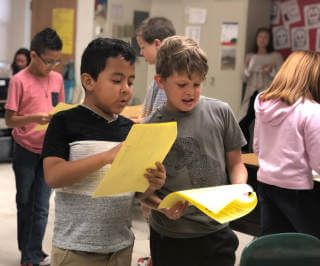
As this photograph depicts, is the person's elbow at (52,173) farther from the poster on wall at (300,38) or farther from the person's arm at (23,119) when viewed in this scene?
the poster on wall at (300,38)

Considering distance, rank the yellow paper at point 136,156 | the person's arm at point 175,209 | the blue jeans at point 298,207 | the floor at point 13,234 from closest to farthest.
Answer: the yellow paper at point 136,156 → the person's arm at point 175,209 → the blue jeans at point 298,207 → the floor at point 13,234

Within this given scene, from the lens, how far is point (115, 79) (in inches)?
62.7

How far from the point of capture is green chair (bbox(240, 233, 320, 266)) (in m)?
1.49

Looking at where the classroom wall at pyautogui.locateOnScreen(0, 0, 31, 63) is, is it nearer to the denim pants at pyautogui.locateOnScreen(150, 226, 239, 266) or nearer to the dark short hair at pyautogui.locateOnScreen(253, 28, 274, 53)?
the dark short hair at pyautogui.locateOnScreen(253, 28, 274, 53)

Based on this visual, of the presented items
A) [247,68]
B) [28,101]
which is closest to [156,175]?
[28,101]

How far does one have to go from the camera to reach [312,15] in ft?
20.6

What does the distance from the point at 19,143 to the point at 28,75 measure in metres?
0.41

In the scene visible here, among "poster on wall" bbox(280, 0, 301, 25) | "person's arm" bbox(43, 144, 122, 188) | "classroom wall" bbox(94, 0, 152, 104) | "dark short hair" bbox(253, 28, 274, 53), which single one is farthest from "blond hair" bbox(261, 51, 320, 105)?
"classroom wall" bbox(94, 0, 152, 104)

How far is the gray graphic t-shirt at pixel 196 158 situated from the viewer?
1.76 meters

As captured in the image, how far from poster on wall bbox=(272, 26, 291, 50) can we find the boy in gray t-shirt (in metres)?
5.09

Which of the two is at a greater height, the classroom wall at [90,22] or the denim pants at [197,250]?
the classroom wall at [90,22]

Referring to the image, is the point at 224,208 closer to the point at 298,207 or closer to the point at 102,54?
the point at 102,54

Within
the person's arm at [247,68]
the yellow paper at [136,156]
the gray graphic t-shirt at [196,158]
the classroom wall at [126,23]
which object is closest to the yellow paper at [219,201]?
the yellow paper at [136,156]

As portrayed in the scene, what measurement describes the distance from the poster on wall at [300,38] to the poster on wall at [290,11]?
13cm
